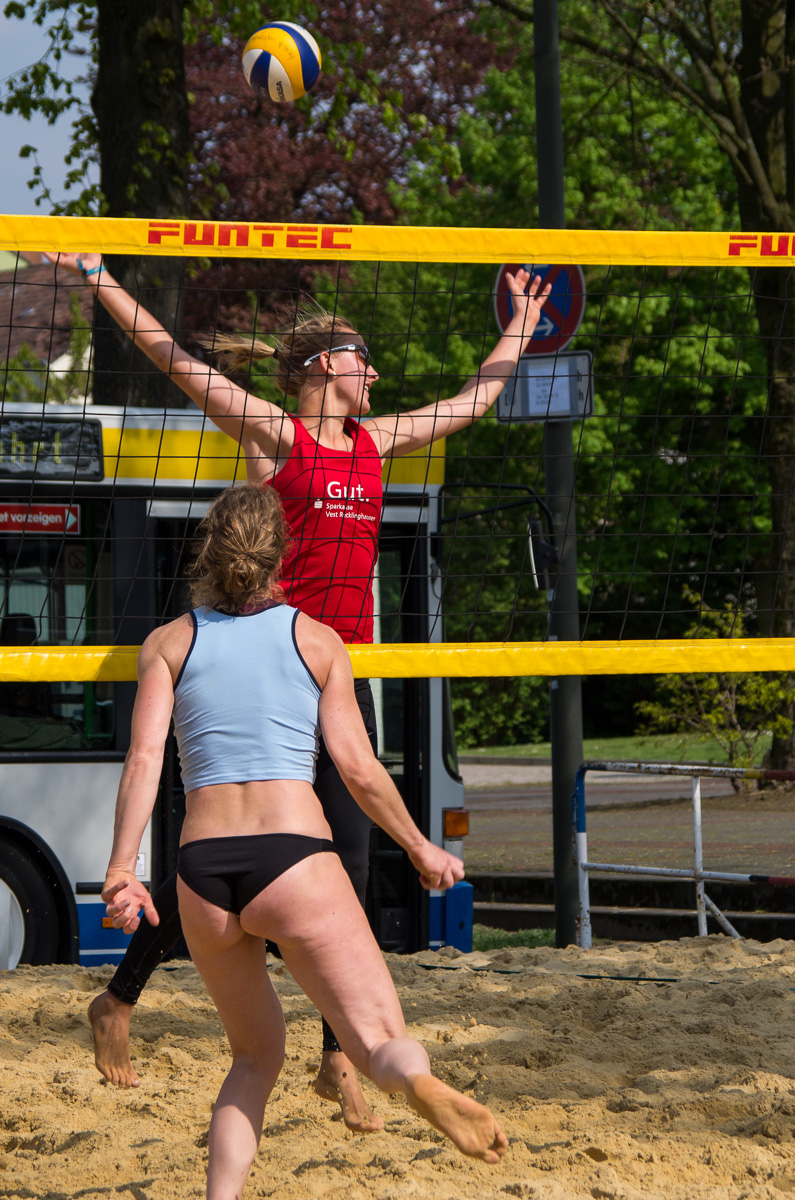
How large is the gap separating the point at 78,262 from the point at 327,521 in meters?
1.24

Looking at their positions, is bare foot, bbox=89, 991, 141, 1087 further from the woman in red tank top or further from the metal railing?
the metal railing

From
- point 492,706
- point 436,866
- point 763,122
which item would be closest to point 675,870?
point 436,866

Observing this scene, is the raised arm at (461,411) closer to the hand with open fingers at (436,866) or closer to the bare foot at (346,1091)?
the hand with open fingers at (436,866)

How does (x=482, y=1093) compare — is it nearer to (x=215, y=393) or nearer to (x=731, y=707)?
(x=215, y=393)

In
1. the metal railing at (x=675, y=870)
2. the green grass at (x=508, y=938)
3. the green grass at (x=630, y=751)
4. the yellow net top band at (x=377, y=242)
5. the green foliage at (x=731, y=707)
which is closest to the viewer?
the yellow net top band at (x=377, y=242)

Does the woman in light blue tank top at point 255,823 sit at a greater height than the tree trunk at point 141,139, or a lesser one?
lesser

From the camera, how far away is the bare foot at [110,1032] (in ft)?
12.6

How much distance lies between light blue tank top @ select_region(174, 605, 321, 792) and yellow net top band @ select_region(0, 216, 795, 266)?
175 centimetres

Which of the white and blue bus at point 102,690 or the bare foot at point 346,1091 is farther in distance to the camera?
Answer: the white and blue bus at point 102,690

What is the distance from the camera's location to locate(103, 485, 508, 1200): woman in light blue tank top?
256cm

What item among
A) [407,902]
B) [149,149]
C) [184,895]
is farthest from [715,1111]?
[149,149]

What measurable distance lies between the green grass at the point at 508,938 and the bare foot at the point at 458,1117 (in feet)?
19.0

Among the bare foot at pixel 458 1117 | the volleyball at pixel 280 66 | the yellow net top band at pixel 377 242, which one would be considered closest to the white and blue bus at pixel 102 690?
the volleyball at pixel 280 66

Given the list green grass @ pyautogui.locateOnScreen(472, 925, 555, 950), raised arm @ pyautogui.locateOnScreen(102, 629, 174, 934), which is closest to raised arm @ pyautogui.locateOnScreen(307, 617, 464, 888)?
raised arm @ pyautogui.locateOnScreen(102, 629, 174, 934)
